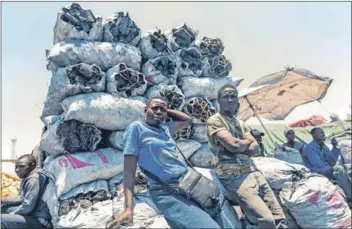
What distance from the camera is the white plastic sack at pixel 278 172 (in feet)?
11.0

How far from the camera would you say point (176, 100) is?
368 centimetres

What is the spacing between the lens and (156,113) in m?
2.89

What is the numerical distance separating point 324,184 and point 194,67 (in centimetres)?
165

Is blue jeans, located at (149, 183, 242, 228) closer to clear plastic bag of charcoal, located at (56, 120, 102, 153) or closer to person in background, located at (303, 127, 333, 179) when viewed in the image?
clear plastic bag of charcoal, located at (56, 120, 102, 153)

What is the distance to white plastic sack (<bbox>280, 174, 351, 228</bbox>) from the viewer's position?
3.15 meters

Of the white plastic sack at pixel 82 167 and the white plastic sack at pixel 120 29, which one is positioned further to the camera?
the white plastic sack at pixel 120 29

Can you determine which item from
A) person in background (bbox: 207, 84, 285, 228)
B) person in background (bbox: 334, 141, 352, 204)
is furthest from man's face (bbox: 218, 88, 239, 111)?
person in background (bbox: 334, 141, 352, 204)

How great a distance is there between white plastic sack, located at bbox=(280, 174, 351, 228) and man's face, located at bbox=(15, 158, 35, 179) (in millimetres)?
2328

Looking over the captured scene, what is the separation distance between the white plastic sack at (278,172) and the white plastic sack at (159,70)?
44.8 inches

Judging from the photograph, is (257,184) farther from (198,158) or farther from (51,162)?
(51,162)

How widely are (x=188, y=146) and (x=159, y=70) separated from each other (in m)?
0.74

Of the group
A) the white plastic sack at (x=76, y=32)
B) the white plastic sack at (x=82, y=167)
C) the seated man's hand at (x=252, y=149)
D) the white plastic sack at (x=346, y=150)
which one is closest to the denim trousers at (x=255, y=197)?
the seated man's hand at (x=252, y=149)

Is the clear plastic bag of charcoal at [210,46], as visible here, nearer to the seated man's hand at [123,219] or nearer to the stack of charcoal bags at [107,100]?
the stack of charcoal bags at [107,100]

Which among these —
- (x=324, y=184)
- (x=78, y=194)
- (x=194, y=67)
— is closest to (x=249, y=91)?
(x=194, y=67)
